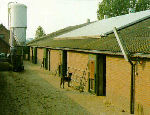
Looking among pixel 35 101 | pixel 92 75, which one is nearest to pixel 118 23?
pixel 92 75

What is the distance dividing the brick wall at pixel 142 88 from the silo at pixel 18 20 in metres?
30.9

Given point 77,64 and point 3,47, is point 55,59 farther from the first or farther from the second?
point 3,47

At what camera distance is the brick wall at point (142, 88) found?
908 centimetres

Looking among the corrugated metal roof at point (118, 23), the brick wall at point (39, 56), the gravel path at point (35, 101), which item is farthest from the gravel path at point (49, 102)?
the brick wall at point (39, 56)

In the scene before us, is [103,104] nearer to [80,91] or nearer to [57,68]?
[80,91]

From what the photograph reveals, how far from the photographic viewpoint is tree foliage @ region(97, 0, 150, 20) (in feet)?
185

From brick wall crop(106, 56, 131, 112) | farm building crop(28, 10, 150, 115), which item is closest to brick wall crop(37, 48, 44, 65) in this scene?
farm building crop(28, 10, 150, 115)

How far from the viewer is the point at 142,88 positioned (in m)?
9.40

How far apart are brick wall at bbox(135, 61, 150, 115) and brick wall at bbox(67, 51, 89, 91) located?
5.50m

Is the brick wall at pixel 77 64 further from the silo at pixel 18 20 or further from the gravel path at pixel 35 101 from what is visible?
the silo at pixel 18 20

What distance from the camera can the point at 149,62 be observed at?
349 inches

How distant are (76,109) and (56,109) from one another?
39.1 inches

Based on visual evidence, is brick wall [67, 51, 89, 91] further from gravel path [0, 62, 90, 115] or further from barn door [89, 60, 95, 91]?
gravel path [0, 62, 90, 115]

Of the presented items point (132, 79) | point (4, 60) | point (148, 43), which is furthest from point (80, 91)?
point (4, 60)
